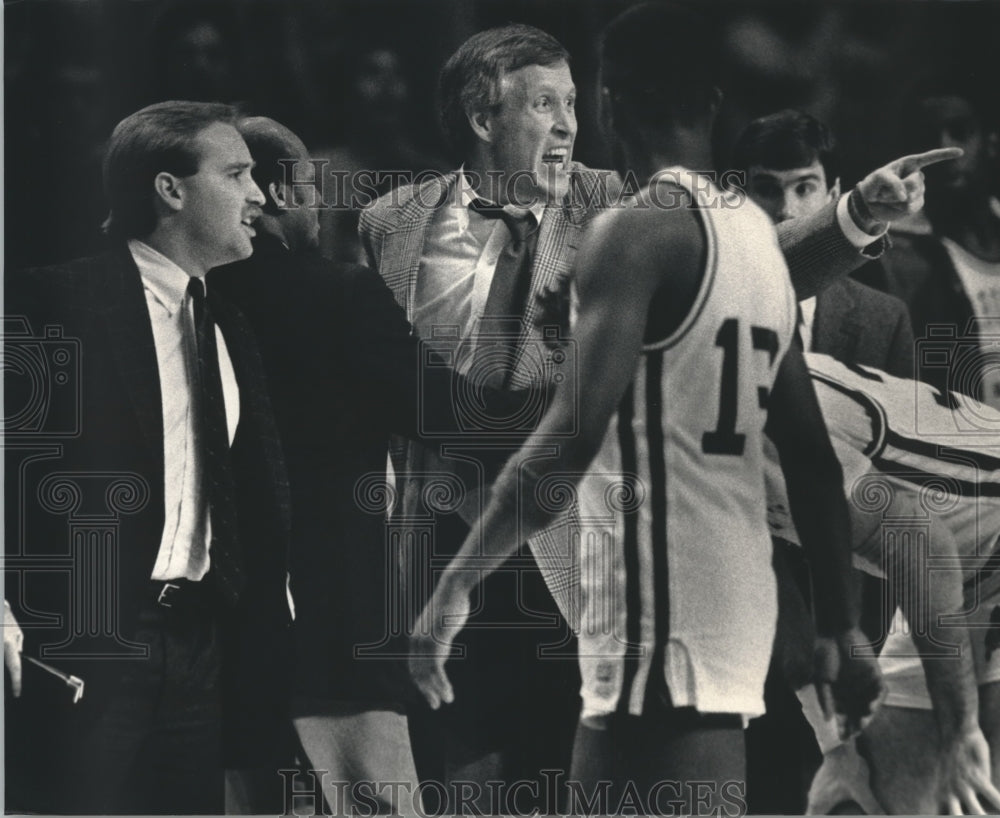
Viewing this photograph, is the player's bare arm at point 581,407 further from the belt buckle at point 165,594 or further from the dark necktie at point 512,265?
the belt buckle at point 165,594

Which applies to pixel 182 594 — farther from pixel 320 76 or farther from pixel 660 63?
pixel 660 63

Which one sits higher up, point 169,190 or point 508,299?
point 169,190

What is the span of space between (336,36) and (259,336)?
948 millimetres

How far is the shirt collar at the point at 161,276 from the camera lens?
153 inches

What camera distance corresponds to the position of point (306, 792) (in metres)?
3.88

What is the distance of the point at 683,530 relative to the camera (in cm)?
382

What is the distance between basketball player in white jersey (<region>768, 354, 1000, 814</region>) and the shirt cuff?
38cm

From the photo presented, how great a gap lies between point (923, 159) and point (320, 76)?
1.87 m

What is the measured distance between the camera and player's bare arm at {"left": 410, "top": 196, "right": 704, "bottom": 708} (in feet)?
12.5

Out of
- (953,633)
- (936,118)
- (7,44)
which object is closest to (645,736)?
(953,633)

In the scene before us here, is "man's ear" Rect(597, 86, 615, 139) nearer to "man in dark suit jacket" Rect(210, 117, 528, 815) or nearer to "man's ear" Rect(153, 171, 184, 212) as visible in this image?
"man in dark suit jacket" Rect(210, 117, 528, 815)

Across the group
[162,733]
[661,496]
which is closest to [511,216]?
[661,496]

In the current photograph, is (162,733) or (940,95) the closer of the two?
(162,733)

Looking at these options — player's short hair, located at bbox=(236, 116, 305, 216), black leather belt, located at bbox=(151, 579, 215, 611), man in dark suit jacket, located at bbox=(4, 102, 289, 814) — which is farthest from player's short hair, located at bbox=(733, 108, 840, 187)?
black leather belt, located at bbox=(151, 579, 215, 611)
